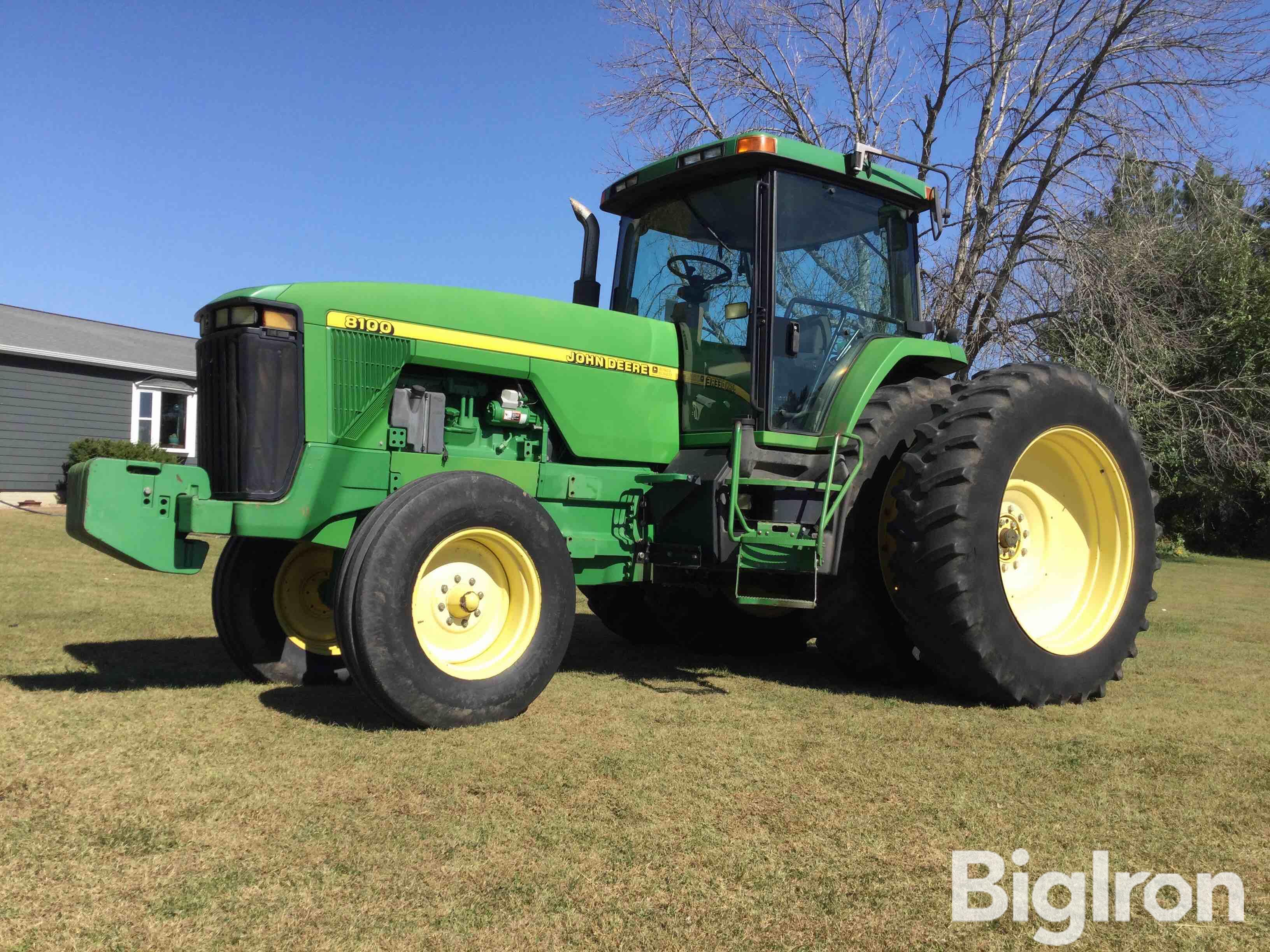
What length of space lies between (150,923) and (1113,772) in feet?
10.4

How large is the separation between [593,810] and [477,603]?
1403 mm

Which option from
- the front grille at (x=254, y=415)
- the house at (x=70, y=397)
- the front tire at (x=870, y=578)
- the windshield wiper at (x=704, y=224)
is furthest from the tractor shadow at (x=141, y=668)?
the house at (x=70, y=397)

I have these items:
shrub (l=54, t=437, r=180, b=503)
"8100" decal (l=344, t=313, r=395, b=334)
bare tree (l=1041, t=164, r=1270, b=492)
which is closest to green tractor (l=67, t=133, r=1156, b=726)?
"8100" decal (l=344, t=313, r=395, b=334)

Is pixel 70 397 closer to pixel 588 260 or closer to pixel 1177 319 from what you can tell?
pixel 588 260

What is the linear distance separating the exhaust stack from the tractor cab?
0.22m

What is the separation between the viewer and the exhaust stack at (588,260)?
5.93 m

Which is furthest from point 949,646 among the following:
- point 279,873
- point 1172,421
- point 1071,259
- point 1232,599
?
point 1172,421

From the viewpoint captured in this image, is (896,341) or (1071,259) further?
(1071,259)

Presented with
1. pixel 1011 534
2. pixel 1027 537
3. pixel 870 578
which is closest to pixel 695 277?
pixel 870 578

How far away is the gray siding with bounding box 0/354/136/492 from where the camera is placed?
18234mm

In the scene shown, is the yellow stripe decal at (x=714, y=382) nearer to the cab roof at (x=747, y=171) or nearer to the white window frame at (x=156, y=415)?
the cab roof at (x=747, y=171)

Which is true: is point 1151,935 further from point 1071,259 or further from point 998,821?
point 1071,259

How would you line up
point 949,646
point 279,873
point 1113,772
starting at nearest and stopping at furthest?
point 279,873 < point 1113,772 < point 949,646

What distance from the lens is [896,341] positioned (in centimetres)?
573
